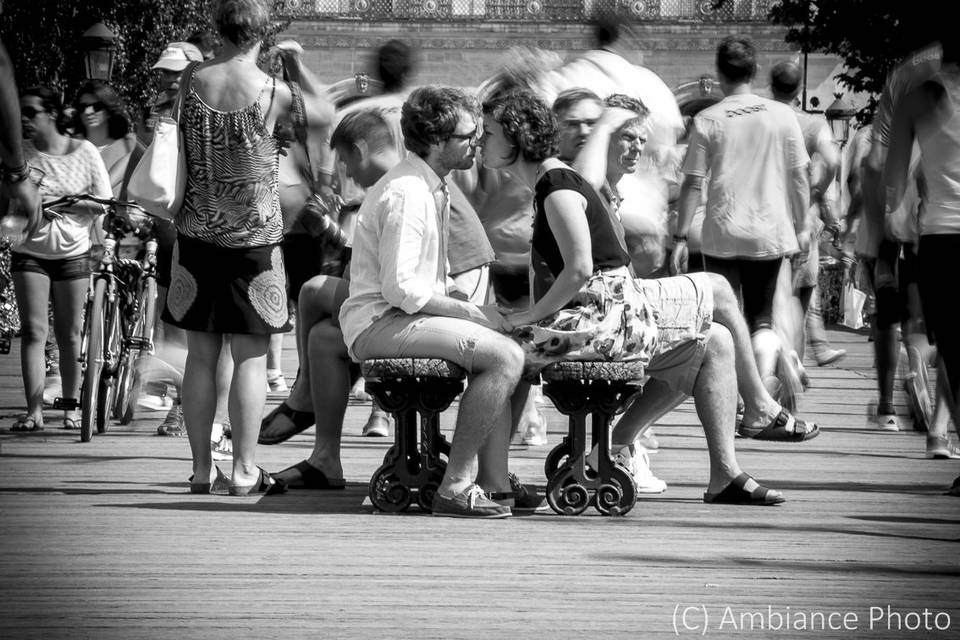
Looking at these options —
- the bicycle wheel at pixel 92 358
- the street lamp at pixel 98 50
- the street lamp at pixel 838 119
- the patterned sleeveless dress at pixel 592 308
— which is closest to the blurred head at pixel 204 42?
the bicycle wheel at pixel 92 358

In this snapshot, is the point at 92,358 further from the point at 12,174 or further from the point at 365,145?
the point at 12,174

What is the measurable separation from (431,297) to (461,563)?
4.29ft

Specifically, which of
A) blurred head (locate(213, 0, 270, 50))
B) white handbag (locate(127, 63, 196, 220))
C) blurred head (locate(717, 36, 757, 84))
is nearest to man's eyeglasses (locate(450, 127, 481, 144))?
blurred head (locate(213, 0, 270, 50))

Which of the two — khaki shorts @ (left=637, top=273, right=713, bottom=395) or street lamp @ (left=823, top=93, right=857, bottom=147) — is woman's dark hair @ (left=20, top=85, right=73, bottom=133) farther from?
street lamp @ (left=823, top=93, right=857, bottom=147)

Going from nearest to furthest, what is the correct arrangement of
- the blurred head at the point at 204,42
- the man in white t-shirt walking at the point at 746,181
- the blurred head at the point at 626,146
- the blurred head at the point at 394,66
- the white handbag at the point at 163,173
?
the white handbag at the point at 163,173
the blurred head at the point at 626,146
the blurred head at the point at 394,66
the blurred head at the point at 204,42
the man in white t-shirt walking at the point at 746,181

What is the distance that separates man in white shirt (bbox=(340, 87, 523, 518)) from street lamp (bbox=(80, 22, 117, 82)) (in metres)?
→ 15.9

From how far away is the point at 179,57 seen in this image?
409 inches

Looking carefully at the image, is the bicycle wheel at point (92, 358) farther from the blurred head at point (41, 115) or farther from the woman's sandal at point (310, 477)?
the woman's sandal at point (310, 477)

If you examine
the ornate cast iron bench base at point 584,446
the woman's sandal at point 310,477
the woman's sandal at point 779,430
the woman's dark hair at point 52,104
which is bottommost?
the woman's sandal at point 310,477

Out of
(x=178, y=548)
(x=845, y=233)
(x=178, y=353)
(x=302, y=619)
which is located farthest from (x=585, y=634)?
(x=845, y=233)

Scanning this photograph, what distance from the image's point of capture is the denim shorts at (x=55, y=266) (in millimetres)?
11461

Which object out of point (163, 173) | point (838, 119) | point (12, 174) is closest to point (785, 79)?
point (163, 173)

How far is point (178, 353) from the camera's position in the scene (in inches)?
476

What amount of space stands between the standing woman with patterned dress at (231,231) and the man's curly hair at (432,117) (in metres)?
0.85
